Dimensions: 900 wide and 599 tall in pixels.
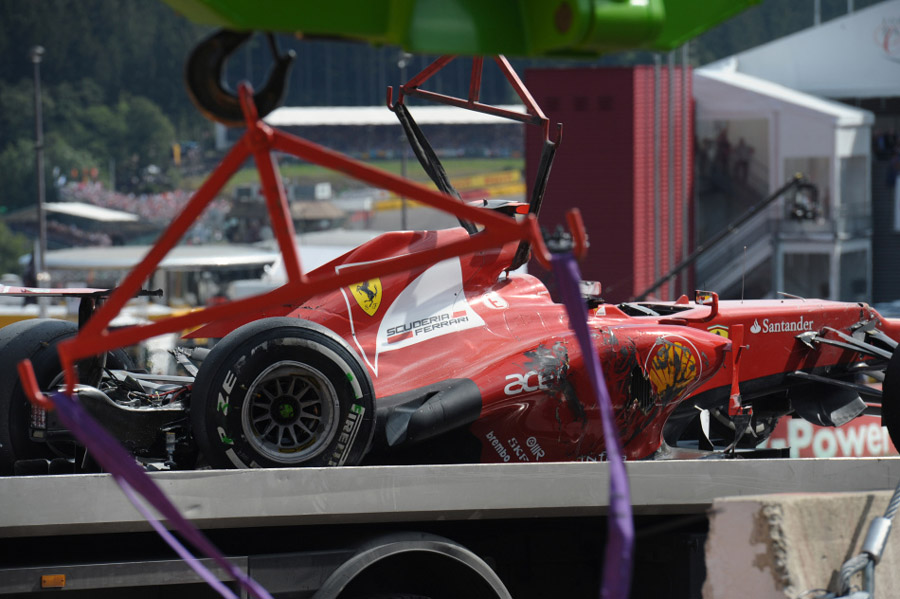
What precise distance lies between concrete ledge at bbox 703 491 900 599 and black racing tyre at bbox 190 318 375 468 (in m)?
1.56

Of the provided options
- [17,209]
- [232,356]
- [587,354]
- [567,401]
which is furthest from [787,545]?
[17,209]

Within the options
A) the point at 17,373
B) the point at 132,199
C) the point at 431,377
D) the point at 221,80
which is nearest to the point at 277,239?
the point at 221,80

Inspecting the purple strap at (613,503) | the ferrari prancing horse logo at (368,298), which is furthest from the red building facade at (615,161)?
the purple strap at (613,503)

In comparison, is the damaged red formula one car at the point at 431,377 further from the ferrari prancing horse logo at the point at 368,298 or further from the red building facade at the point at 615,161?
the red building facade at the point at 615,161

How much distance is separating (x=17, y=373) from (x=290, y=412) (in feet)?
4.45

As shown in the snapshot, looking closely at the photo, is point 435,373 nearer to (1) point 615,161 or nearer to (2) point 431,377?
(2) point 431,377

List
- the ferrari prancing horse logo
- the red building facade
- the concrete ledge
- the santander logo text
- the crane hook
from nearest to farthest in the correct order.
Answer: the crane hook, the concrete ledge, the ferrari prancing horse logo, the santander logo text, the red building facade

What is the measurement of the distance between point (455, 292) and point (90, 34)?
9682cm

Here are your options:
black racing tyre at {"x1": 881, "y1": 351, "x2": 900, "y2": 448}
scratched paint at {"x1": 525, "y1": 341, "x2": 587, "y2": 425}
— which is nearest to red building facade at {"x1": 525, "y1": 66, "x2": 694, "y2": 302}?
black racing tyre at {"x1": 881, "y1": 351, "x2": 900, "y2": 448}

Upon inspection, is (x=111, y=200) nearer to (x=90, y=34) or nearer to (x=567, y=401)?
(x=90, y=34)

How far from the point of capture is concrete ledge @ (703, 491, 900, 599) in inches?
150

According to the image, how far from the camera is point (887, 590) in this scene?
4078mm

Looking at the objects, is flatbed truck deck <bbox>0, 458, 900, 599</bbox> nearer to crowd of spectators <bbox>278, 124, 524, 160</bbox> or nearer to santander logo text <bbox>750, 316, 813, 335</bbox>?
santander logo text <bbox>750, 316, 813, 335</bbox>

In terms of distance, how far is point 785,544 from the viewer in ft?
12.5
